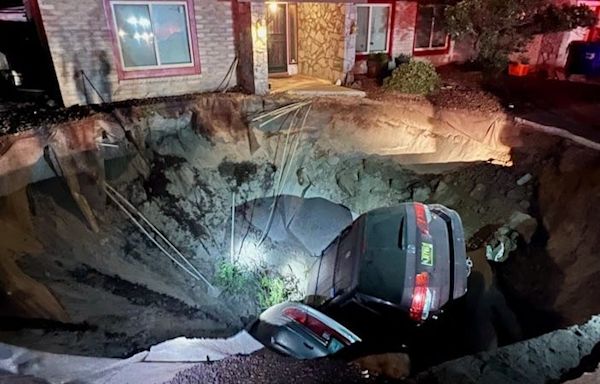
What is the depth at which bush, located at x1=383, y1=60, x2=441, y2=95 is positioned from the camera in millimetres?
10797

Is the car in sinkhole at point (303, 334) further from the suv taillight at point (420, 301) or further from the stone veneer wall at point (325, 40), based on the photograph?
the stone veneer wall at point (325, 40)

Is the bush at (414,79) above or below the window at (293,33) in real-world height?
below

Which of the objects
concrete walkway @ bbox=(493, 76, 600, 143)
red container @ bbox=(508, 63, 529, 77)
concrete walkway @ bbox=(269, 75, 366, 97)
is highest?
red container @ bbox=(508, 63, 529, 77)

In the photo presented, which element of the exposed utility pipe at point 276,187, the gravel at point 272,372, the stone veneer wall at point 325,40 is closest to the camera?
the gravel at point 272,372

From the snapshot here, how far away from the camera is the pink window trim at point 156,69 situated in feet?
29.7

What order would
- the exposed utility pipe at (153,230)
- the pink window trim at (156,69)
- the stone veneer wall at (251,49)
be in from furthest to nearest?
the stone veneer wall at (251,49) → the pink window trim at (156,69) → the exposed utility pipe at (153,230)

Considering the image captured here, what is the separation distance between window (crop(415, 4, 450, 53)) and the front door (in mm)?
4580

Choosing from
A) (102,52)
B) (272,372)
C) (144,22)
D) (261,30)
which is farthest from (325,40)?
(272,372)

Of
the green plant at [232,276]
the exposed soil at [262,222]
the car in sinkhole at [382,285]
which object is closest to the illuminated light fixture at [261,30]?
the exposed soil at [262,222]

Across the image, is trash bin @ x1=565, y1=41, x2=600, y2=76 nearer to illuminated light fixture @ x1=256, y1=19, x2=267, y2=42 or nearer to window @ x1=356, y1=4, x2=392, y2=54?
window @ x1=356, y1=4, x2=392, y2=54

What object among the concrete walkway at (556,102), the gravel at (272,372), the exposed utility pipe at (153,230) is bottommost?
the exposed utility pipe at (153,230)

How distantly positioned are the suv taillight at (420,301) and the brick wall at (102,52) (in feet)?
27.1

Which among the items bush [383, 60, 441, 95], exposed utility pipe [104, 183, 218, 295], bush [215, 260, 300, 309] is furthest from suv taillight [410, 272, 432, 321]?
bush [383, 60, 441, 95]

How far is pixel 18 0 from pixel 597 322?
16225mm
